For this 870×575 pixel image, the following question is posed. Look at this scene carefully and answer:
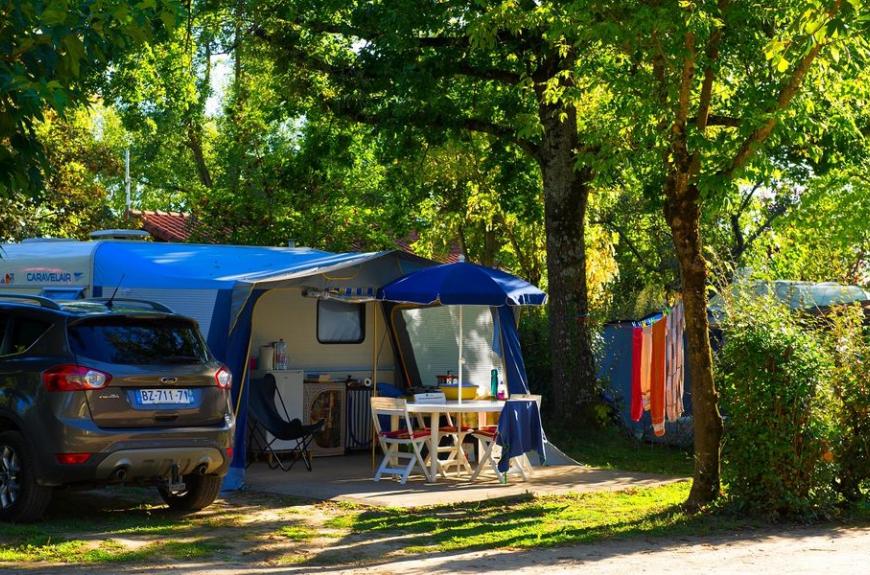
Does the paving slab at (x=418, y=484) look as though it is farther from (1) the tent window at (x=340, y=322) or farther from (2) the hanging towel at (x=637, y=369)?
(1) the tent window at (x=340, y=322)

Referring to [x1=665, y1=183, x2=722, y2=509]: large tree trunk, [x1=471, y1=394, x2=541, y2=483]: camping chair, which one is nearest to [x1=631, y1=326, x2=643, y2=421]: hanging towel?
[x1=471, y1=394, x2=541, y2=483]: camping chair

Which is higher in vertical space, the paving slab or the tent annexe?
the tent annexe

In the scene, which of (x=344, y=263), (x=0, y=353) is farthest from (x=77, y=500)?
(x=344, y=263)

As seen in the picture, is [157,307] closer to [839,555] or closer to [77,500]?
[77,500]

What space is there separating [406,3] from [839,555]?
8.82 metres

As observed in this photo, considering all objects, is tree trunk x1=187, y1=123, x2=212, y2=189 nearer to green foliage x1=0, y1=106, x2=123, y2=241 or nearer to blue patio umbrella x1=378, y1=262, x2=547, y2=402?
green foliage x1=0, y1=106, x2=123, y2=241

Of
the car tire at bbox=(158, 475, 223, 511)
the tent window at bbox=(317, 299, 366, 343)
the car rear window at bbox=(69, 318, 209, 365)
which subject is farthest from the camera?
the tent window at bbox=(317, 299, 366, 343)

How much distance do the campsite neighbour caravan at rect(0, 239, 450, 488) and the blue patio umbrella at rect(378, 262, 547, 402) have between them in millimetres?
821

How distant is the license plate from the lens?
29.5ft

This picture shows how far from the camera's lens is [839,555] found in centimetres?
829

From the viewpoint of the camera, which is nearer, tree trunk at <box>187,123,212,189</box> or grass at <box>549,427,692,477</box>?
grass at <box>549,427,692,477</box>

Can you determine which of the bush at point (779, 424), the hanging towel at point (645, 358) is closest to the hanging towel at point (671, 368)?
the hanging towel at point (645, 358)

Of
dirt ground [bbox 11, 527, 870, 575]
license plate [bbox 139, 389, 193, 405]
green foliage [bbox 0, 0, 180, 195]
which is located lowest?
dirt ground [bbox 11, 527, 870, 575]

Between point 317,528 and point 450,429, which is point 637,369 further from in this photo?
point 317,528
